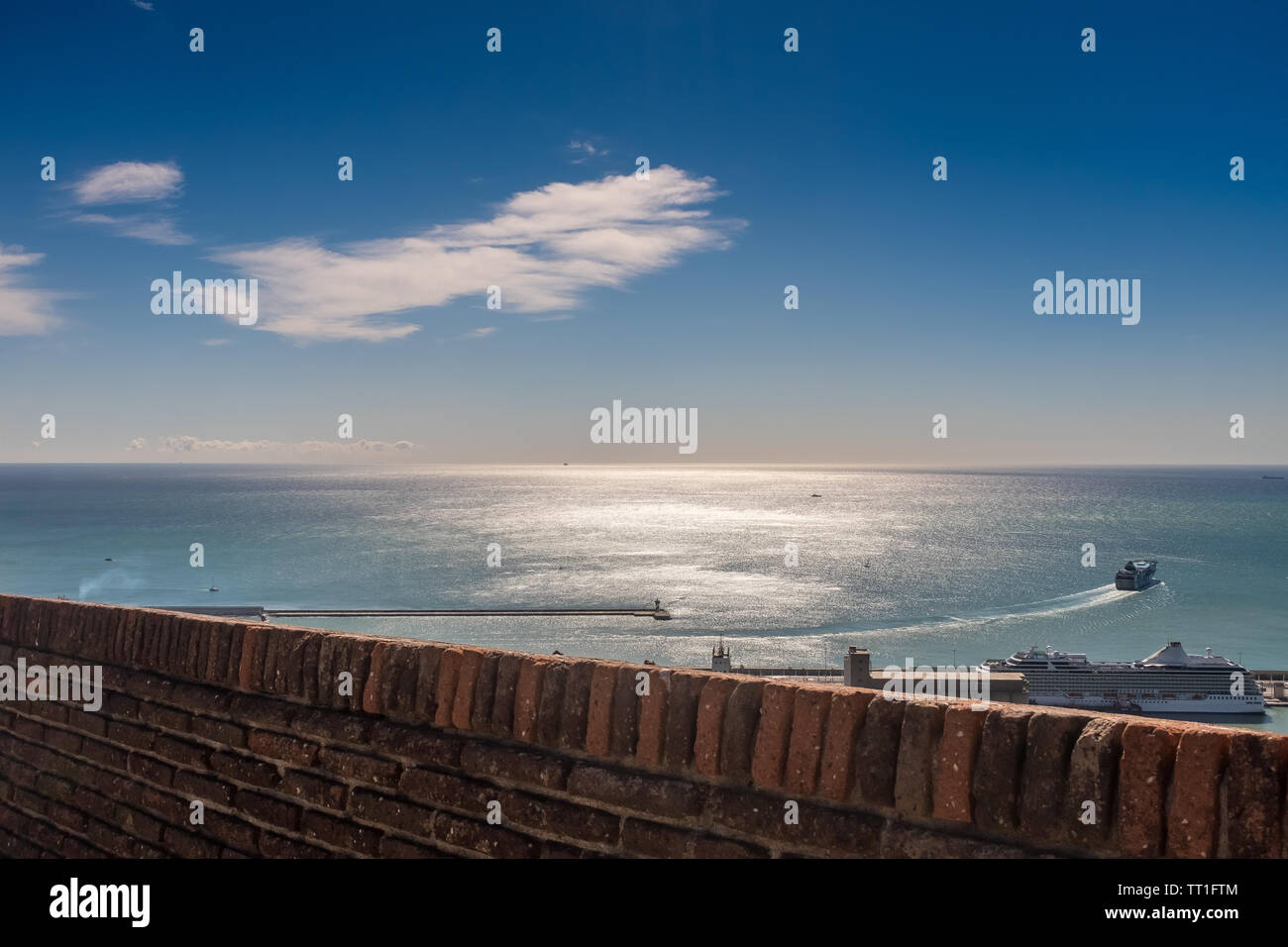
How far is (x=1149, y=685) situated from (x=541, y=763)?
1830 inches

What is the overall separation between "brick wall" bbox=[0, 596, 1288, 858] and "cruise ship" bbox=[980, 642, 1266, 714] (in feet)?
137

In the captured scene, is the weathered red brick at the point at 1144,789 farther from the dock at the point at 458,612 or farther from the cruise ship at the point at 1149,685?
the dock at the point at 458,612

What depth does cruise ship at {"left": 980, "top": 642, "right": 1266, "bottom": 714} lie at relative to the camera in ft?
132

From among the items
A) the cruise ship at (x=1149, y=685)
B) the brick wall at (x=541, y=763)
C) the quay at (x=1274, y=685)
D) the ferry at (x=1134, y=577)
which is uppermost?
the brick wall at (x=541, y=763)

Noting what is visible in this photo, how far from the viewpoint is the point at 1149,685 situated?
41094 mm

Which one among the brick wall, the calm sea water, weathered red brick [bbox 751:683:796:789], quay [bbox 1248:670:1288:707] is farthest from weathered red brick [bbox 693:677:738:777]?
the calm sea water

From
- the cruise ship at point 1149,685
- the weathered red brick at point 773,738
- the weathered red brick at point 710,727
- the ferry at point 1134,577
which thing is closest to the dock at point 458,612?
the cruise ship at point 1149,685

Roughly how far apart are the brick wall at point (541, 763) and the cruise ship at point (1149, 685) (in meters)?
41.8

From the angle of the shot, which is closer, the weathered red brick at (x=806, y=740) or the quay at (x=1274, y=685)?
the weathered red brick at (x=806, y=740)

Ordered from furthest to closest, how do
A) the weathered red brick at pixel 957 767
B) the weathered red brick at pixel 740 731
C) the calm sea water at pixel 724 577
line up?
the calm sea water at pixel 724 577 → the weathered red brick at pixel 740 731 → the weathered red brick at pixel 957 767

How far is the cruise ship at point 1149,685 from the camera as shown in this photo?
40.2 m

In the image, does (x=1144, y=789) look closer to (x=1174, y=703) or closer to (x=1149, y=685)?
(x=1149, y=685)

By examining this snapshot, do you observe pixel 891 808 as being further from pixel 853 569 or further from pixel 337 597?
pixel 853 569
